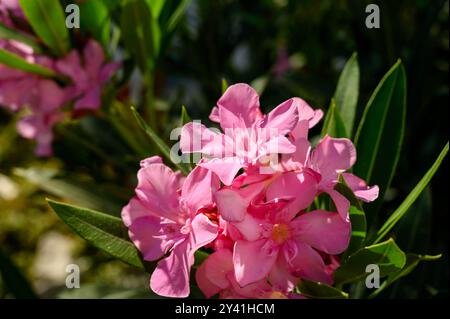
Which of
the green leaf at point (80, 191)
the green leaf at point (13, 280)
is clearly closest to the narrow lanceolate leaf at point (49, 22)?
the green leaf at point (80, 191)

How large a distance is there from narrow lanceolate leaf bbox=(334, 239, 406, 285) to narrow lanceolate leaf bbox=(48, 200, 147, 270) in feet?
0.81

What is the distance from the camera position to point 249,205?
2.24ft

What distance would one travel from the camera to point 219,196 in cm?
66

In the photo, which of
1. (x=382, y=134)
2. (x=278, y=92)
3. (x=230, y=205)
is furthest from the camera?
(x=278, y=92)

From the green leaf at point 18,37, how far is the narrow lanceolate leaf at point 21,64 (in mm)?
46

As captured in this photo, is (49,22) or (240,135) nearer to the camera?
(240,135)

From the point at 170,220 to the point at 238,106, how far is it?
0.16m

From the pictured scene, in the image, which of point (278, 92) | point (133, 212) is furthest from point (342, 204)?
point (278, 92)

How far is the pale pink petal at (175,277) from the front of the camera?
2.30 feet

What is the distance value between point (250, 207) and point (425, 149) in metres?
0.77

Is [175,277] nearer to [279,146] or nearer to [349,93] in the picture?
[279,146]

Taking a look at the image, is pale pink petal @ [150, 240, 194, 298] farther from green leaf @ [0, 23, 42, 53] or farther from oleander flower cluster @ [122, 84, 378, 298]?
green leaf @ [0, 23, 42, 53]

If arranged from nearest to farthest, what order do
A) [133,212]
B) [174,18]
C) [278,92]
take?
[133,212] → [174,18] → [278,92]
